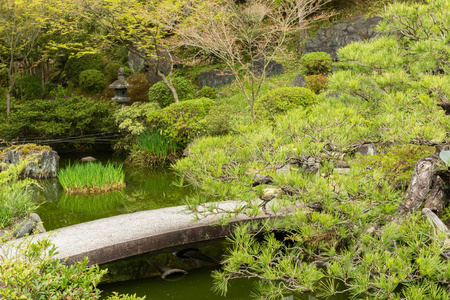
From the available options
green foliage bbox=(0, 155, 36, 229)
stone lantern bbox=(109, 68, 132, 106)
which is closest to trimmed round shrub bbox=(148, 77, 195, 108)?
stone lantern bbox=(109, 68, 132, 106)

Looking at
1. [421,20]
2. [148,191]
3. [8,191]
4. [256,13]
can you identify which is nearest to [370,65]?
[421,20]

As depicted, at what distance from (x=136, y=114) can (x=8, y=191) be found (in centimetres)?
558

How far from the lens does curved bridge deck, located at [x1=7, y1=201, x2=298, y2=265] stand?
3.74 m

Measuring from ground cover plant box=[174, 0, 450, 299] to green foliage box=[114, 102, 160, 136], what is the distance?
6.86 meters

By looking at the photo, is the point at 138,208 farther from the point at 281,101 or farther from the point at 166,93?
the point at 166,93

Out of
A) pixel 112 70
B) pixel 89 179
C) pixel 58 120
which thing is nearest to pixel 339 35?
pixel 112 70

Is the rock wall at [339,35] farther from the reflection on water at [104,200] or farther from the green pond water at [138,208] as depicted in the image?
the reflection on water at [104,200]

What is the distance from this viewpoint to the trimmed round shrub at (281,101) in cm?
820

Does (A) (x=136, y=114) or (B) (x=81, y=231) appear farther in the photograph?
(A) (x=136, y=114)

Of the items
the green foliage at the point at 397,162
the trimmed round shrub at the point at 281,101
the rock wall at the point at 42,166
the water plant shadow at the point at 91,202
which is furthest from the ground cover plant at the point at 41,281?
the rock wall at the point at 42,166

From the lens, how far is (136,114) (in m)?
10.2

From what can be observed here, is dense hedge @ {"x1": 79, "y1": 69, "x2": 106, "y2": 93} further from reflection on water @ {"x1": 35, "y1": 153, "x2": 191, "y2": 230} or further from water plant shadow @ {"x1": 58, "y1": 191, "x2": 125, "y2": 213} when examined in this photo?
water plant shadow @ {"x1": 58, "y1": 191, "x2": 125, "y2": 213}

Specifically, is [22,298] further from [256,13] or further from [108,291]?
[256,13]

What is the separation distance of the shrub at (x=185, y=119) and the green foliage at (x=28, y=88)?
313 inches
